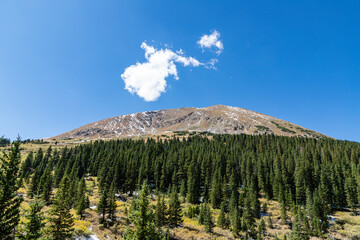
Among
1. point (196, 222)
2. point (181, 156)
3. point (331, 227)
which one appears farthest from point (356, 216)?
point (181, 156)

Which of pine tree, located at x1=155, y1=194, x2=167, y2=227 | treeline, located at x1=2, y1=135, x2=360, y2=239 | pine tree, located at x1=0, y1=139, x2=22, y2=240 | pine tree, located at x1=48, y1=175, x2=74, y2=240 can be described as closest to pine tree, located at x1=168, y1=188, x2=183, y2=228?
pine tree, located at x1=155, y1=194, x2=167, y2=227

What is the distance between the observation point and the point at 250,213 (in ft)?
180

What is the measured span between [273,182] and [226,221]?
121 ft

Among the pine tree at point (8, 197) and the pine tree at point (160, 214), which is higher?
the pine tree at point (8, 197)

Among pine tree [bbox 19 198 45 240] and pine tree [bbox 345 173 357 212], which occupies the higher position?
pine tree [bbox 19 198 45 240]

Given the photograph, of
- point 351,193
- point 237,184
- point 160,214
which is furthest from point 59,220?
point 351,193

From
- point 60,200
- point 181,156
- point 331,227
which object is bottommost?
point 331,227

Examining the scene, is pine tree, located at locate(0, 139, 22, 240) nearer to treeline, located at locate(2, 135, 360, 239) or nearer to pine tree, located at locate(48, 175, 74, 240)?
pine tree, located at locate(48, 175, 74, 240)

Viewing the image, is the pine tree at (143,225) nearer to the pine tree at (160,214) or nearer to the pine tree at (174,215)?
the pine tree at (160,214)

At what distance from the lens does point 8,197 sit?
17562 mm

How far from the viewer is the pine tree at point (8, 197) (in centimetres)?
1677

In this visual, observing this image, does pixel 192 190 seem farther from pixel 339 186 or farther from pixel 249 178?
pixel 339 186

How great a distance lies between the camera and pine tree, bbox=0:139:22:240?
16.8 meters

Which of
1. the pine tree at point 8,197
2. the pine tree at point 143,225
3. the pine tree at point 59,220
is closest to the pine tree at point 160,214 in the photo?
the pine tree at point 59,220
